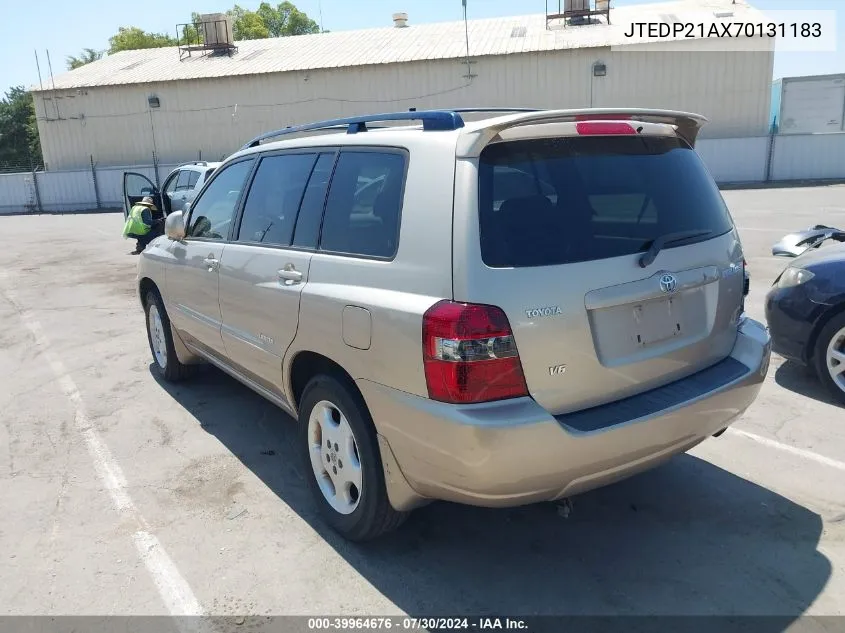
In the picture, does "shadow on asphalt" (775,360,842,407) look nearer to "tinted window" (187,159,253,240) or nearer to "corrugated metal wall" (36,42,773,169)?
"tinted window" (187,159,253,240)

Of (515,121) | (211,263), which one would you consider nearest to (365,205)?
(515,121)

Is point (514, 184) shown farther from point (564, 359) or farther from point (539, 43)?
point (539, 43)

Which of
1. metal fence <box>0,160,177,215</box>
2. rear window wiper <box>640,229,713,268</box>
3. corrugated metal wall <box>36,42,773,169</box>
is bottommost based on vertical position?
metal fence <box>0,160,177,215</box>

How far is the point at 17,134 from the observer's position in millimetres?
51125

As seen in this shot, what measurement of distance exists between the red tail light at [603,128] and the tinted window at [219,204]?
2261mm

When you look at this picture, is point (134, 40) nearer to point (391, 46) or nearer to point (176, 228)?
point (391, 46)

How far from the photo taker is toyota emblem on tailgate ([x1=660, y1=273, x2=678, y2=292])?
277 cm

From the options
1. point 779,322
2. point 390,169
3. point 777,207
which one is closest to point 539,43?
point 777,207

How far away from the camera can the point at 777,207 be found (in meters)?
17.2

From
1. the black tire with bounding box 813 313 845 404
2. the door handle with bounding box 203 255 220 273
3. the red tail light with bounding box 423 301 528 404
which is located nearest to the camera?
the red tail light with bounding box 423 301 528 404

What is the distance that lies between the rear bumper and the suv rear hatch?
5.5 inches

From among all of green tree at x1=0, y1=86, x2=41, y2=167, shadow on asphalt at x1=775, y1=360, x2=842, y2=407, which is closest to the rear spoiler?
shadow on asphalt at x1=775, y1=360, x2=842, y2=407

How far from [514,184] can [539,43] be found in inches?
1057

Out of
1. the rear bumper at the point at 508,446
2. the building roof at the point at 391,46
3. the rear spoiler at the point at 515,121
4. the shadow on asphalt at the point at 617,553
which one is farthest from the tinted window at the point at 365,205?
the building roof at the point at 391,46
